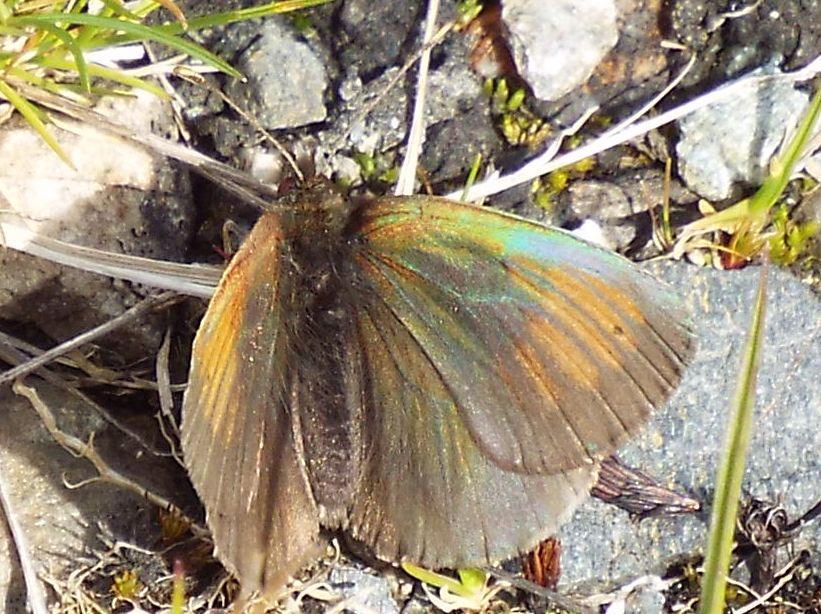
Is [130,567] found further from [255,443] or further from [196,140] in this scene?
[196,140]

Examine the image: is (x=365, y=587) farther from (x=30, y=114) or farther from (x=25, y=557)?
(x=30, y=114)

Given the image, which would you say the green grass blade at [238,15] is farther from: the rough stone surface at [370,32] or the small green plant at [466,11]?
the small green plant at [466,11]

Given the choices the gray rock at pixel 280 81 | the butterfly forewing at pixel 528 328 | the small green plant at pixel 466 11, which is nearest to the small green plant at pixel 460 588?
the butterfly forewing at pixel 528 328

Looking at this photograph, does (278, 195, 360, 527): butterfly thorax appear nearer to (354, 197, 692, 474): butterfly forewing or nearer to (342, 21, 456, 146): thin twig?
(354, 197, 692, 474): butterfly forewing

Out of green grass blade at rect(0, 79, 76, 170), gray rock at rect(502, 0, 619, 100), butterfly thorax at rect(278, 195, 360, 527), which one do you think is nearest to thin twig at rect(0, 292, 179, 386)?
green grass blade at rect(0, 79, 76, 170)

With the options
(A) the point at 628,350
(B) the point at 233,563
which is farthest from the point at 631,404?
(B) the point at 233,563

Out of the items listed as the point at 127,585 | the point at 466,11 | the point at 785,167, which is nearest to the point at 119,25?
the point at 466,11
